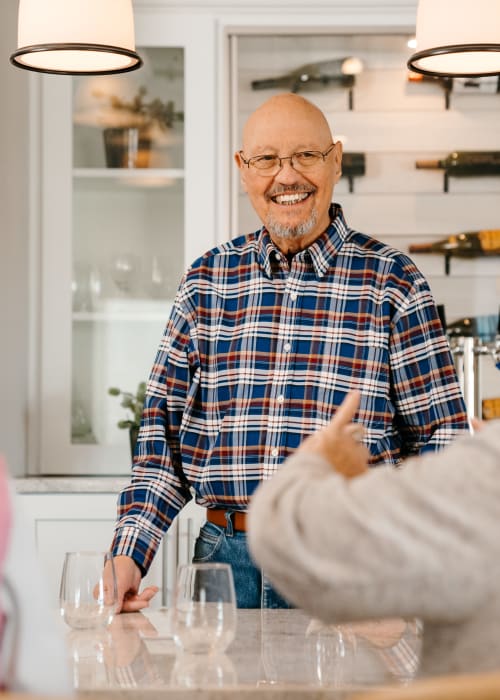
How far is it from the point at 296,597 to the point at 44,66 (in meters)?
1.21

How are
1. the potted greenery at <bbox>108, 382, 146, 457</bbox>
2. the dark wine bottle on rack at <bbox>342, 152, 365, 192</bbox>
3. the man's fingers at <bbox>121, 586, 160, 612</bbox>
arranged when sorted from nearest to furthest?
the man's fingers at <bbox>121, 586, 160, 612</bbox> → the potted greenery at <bbox>108, 382, 146, 457</bbox> → the dark wine bottle on rack at <bbox>342, 152, 365, 192</bbox>

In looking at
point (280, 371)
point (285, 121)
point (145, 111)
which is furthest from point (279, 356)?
point (145, 111)

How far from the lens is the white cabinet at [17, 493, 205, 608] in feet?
9.76

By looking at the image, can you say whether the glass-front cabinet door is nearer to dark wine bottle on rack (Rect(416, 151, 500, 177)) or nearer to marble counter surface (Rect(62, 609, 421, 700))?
dark wine bottle on rack (Rect(416, 151, 500, 177))

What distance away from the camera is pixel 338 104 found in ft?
11.1

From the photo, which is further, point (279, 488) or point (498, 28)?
point (498, 28)

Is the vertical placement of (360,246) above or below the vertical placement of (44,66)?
below

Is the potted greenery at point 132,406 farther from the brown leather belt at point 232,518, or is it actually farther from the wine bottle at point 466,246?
the brown leather belt at point 232,518

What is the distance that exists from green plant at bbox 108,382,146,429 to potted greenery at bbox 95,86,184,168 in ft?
2.31

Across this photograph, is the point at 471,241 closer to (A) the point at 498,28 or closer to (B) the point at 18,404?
(B) the point at 18,404

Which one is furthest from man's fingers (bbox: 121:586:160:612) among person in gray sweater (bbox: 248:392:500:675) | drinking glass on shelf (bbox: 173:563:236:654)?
person in gray sweater (bbox: 248:392:500:675)

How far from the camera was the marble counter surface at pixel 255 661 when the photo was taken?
1.15 metres

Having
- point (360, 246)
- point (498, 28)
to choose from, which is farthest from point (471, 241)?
point (498, 28)

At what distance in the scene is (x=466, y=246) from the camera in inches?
132
